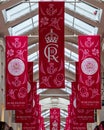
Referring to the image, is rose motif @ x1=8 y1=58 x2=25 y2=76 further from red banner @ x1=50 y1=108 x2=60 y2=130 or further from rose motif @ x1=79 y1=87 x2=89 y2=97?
red banner @ x1=50 y1=108 x2=60 y2=130

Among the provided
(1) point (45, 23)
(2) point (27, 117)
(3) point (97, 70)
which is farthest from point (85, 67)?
(2) point (27, 117)

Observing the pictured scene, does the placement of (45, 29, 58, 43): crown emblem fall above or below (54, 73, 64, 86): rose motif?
above

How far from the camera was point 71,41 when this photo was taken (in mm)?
28672

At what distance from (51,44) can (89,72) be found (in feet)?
12.1

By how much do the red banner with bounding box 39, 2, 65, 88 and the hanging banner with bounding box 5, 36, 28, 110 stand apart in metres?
2.46

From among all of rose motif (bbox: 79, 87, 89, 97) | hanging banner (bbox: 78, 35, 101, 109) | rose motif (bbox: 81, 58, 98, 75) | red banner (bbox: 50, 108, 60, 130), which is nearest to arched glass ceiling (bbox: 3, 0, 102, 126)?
hanging banner (bbox: 78, 35, 101, 109)

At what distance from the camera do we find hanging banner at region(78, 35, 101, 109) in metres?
20.3

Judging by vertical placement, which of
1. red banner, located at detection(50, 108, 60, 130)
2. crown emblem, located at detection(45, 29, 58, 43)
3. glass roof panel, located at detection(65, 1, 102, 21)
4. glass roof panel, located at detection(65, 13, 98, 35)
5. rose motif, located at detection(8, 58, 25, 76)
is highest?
glass roof panel, located at detection(65, 1, 102, 21)

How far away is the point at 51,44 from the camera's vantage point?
17.3 meters

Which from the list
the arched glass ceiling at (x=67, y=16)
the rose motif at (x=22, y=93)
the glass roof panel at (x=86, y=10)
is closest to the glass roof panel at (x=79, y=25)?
the arched glass ceiling at (x=67, y=16)

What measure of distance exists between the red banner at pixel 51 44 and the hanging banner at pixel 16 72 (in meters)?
2.46

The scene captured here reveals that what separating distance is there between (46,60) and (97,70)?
11.8ft

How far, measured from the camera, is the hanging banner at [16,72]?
20.2m

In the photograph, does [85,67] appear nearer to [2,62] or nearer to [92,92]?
[92,92]
